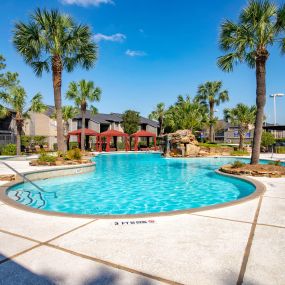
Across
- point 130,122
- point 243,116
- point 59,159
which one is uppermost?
point 130,122

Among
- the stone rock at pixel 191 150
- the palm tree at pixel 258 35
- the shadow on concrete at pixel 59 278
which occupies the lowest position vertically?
the shadow on concrete at pixel 59 278

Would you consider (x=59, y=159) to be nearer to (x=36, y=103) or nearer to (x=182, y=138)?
(x=36, y=103)

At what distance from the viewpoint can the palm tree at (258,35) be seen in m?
12.4

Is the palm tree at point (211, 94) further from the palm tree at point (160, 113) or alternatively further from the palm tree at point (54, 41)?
the palm tree at point (54, 41)

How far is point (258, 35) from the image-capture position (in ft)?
41.5

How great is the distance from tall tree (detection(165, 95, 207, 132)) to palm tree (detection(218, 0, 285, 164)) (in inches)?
965

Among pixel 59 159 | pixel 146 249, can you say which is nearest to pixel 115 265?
pixel 146 249

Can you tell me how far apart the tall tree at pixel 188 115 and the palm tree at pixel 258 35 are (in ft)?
80.4

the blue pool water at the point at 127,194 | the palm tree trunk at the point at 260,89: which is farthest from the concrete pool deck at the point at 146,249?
the palm tree trunk at the point at 260,89

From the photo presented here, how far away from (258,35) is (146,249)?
12.9 metres

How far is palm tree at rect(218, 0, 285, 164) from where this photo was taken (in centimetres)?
1238

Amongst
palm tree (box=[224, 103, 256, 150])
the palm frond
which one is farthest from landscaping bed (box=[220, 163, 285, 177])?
palm tree (box=[224, 103, 256, 150])

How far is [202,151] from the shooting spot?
1152 inches

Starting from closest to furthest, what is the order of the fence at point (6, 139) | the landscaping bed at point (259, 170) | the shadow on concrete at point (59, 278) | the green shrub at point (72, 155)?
the shadow on concrete at point (59, 278)
the landscaping bed at point (259, 170)
the green shrub at point (72, 155)
the fence at point (6, 139)
